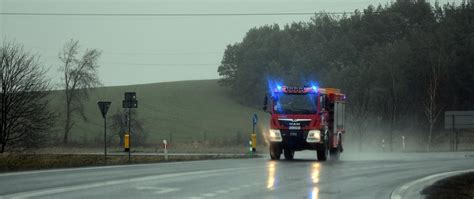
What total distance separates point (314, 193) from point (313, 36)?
337 ft

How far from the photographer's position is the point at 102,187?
15.7 m

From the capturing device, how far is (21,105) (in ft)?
128

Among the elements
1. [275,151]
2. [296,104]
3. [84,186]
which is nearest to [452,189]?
[84,186]

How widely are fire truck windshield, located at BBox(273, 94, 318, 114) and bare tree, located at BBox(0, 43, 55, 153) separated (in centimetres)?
1609

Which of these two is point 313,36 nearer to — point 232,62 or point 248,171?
point 232,62

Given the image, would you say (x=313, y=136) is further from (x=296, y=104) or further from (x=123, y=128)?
(x=123, y=128)

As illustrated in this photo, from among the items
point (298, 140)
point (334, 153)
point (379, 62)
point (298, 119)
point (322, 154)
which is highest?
point (379, 62)

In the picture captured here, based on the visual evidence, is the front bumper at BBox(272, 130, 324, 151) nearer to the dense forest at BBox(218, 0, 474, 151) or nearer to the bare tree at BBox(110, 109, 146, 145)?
the dense forest at BBox(218, 0, 474, 151)

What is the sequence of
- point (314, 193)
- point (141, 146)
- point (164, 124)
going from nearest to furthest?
point (314, 193) → point (141, 146) → point (164, 124)

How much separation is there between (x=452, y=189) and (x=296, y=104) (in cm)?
1301

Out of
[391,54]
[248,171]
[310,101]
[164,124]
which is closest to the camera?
[248,171]

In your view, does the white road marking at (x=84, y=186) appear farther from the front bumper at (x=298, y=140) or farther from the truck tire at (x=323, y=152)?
the truck tire at (x=323, y=152)

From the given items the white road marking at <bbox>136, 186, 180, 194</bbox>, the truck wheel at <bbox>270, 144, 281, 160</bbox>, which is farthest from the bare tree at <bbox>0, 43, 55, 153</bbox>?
the white road marking at <bbox>136, 186, 180, 194</bbox>

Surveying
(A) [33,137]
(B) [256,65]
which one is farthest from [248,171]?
(B) [256,65]
